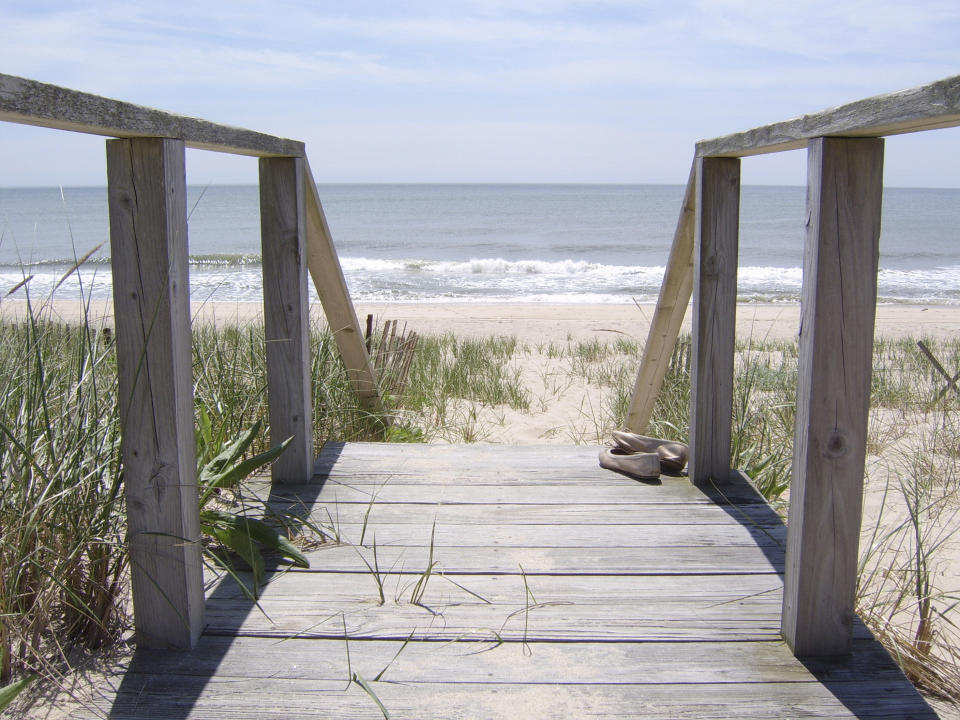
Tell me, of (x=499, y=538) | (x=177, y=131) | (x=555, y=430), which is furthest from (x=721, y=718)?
(x=555, y=430)

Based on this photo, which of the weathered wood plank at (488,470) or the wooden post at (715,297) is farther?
the weathered wood plank at (488,470)

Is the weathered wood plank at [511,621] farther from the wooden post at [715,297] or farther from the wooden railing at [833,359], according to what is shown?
the wooden post at [715,297]

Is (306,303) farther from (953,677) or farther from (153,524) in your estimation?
(953,677)

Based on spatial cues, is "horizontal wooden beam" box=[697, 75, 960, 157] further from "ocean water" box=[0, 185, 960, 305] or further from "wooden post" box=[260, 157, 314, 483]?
"ocean water" box=[0, 185, 960, 305]

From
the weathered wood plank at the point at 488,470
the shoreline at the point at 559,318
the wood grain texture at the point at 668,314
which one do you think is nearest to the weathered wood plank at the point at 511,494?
the weathered wood plank at the point at 488,470

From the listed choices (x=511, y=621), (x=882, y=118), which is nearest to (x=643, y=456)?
(x=511, y=621)

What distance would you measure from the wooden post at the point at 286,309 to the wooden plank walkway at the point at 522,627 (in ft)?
0.79

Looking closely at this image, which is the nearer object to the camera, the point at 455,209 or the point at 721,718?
the point at 721,718

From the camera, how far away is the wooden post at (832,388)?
6.26 feet

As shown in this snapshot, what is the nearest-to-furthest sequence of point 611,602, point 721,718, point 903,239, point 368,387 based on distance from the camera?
1. point 721,718
2. point 611,602
3. point 368,387
4. point 903,239

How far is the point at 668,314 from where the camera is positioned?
12.4 ft

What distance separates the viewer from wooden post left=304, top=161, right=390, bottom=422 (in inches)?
143

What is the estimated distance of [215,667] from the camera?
6.68ft

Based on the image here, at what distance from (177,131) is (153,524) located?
97cm
